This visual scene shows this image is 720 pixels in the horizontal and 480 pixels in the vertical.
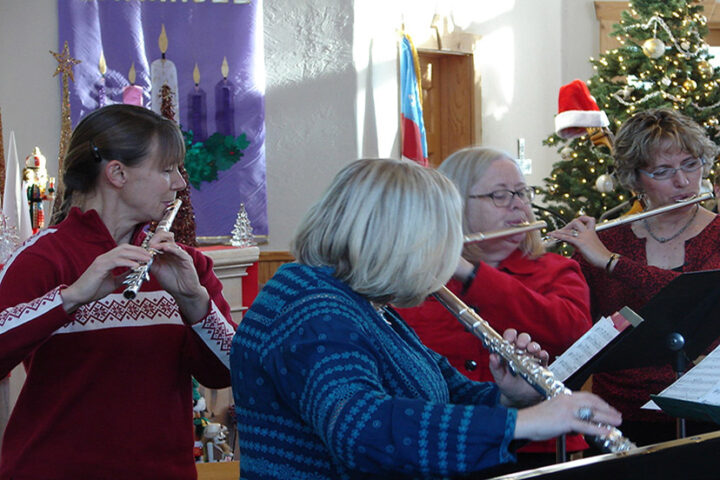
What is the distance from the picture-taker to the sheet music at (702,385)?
60.4 inches

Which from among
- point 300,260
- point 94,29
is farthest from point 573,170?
point 300,260

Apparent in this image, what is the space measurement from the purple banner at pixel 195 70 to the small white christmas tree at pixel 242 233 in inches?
15.5

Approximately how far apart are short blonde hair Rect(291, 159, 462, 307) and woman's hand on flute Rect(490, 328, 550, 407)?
294 millimetres

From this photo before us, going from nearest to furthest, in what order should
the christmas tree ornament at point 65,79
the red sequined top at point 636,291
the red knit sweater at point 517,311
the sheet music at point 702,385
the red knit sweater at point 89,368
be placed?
the sheet music at point 702,385
the red knit sweater at point 89,368
the red knit sweater at point 517,311
the red sequined top at point 636,291
the christmas tree ornament at point 65,79

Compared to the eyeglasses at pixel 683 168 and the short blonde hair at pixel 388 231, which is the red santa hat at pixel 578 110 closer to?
the eyeglasses at pixel 683 168

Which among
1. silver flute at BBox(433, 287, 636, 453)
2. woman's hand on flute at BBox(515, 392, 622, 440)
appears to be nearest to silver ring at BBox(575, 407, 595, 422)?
woman's hand on flute at BBox(515, 392, 622, 440)

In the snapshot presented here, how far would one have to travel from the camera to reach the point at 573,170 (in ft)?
18.4

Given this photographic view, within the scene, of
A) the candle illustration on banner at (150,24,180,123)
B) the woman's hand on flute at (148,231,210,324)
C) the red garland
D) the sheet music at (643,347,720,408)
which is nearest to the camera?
the sheet music at (643,347,720,408)

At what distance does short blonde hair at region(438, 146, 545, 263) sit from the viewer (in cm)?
207

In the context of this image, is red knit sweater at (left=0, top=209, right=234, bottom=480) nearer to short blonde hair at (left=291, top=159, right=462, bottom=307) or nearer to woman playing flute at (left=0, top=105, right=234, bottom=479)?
woman playing flute at (left=0, top=105, right=234, bottom=479)

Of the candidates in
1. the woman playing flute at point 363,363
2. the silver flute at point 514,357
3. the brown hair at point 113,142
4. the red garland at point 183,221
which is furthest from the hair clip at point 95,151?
the red garland at point 183,221

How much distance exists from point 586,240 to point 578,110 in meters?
2.98

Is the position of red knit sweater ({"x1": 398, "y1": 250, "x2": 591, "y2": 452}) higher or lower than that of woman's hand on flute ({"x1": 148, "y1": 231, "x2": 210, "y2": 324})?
lower

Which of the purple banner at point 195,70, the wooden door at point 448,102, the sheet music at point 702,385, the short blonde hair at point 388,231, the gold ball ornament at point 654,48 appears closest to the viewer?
the short blonde hair at point 388,231
